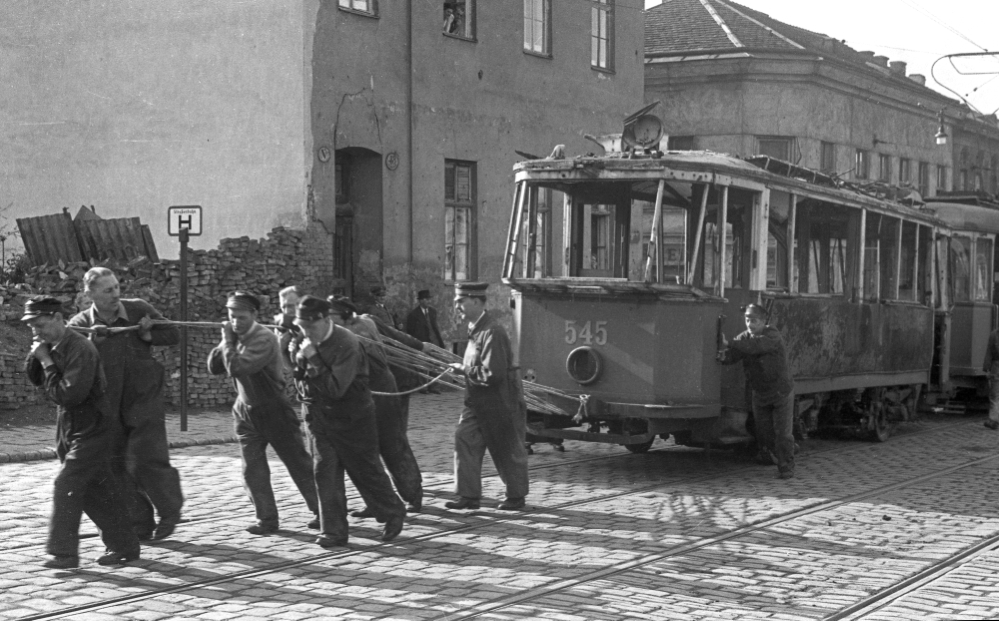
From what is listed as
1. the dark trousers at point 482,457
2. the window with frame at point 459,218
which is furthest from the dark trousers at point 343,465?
the window with frame at point 459,218

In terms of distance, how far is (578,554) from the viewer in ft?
30.2

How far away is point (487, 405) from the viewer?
11.0 metres

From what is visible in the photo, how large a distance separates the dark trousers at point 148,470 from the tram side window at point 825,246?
761 centimetres

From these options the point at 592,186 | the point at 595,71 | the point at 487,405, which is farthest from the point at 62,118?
the point at 487,405

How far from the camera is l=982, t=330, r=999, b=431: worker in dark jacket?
63.4 ft

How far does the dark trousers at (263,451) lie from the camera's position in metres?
9.72

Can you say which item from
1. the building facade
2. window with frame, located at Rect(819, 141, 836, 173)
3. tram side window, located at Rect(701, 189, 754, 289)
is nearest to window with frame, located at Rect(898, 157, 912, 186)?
window with frame, located at Rect(819, 141, 836, 173)

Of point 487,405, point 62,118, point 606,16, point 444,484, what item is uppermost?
point 606,16

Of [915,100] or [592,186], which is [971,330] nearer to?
[592,186]

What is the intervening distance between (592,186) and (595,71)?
14.5 meters

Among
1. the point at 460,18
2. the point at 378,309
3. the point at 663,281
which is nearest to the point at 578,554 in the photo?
the point at 663,281

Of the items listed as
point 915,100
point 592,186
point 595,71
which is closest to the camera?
point 592,186

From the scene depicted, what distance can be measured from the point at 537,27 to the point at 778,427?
14.5 m

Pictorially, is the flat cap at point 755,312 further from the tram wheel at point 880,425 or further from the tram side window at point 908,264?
the tram side window at point 908,264
